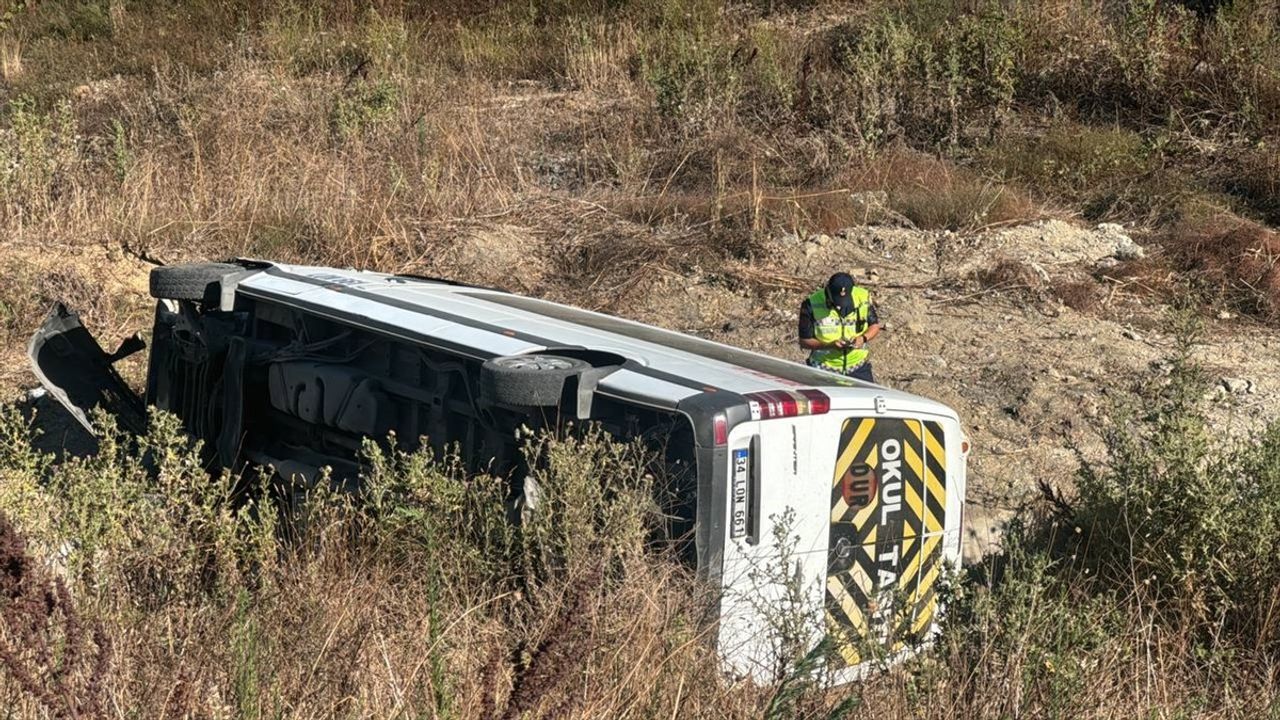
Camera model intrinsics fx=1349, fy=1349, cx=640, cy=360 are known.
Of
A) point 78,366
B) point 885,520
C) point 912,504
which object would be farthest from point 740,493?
point 78,366

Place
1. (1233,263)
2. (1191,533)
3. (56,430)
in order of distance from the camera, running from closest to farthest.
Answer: (1191,533) → (56,430) → (1233,263)

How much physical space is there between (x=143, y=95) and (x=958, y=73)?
9.52m

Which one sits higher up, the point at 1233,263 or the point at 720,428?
the point at 720,428

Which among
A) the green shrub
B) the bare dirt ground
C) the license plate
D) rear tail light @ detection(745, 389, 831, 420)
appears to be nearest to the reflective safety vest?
the bare dirt ground

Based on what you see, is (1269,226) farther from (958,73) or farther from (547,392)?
(547,392)

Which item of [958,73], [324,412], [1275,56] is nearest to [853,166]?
[958,73]

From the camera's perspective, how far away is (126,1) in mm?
20609

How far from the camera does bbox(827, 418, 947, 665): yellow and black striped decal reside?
4.92 m

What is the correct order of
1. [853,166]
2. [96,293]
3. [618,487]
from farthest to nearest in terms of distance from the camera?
[853,166] < [96,293] < [618,487]

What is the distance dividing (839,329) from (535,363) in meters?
3.38

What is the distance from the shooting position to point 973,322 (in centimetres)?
1064

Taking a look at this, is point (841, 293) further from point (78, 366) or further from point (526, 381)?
point (78, 366)

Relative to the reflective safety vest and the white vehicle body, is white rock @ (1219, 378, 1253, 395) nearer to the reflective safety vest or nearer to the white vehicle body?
the reflective safety vest

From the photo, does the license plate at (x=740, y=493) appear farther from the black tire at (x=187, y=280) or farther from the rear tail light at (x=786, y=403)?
the black tire at (x=187, y=280)
